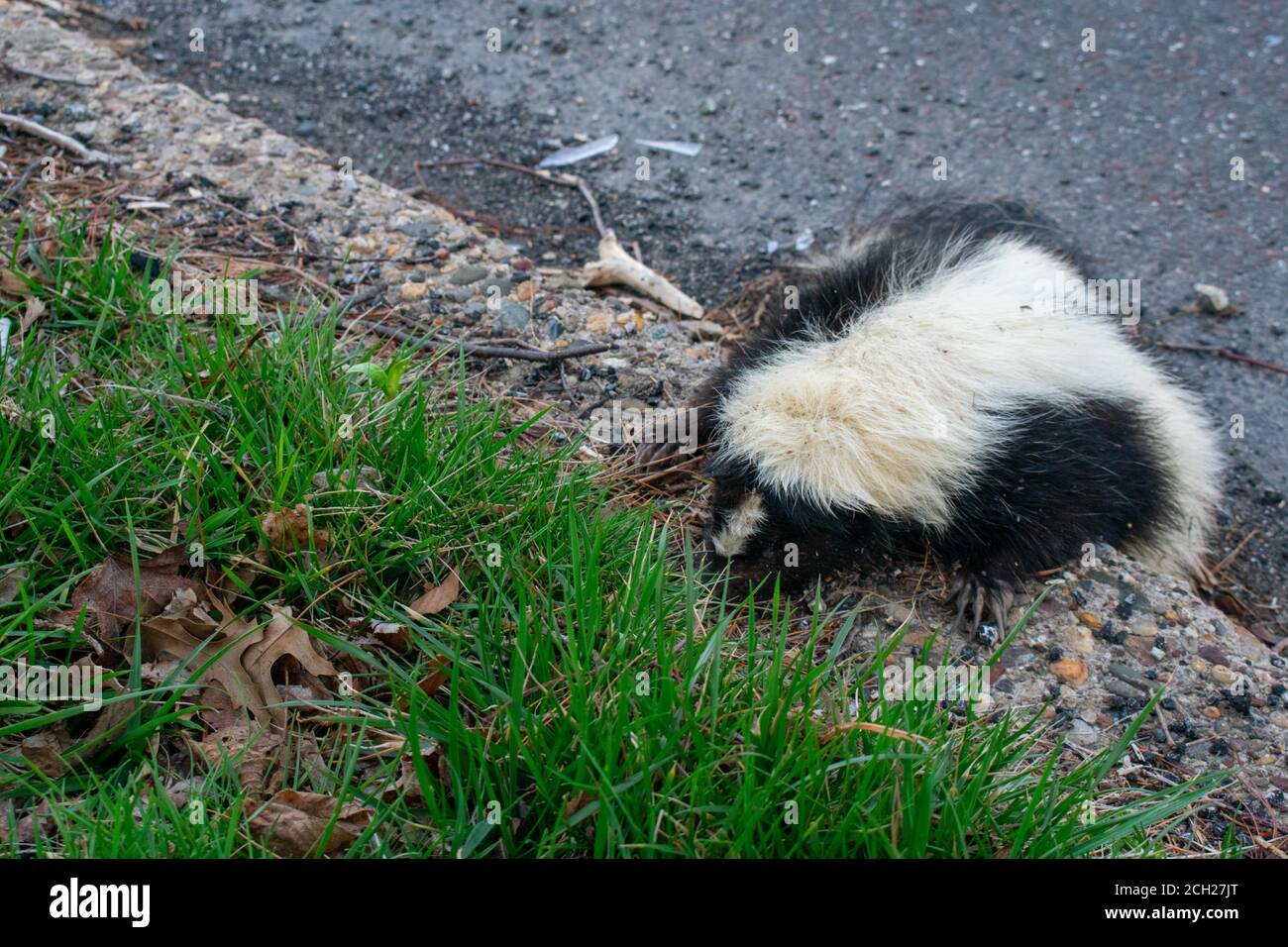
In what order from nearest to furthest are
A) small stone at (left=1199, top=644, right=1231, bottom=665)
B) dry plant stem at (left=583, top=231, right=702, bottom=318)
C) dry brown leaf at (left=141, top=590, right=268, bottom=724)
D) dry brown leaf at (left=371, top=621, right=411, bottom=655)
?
dry brown leaf at (left=141, top=590, right=268, bottom=724), dry brown leaf at (left=371, top=621, right=411, bottom=655), small stone at (left=1199, top=644, right=1231, bottom=665), dry plant stem at (left=583, top=231, right=702, bottom=318)

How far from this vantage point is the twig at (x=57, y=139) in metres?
4.23

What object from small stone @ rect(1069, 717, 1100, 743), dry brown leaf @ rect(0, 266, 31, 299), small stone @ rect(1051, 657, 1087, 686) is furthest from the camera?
dry brown leaf @ rect(0, 266, 31, 299)

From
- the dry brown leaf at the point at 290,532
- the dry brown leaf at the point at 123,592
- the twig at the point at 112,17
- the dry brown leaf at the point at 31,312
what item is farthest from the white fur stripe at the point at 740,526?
the twig at the point at 112,17

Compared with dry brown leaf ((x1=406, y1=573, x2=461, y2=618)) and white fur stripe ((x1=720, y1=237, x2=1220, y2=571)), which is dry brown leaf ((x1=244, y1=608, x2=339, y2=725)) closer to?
dry brown leaf ((x1=406, y1=573, x2=461, y2=618))

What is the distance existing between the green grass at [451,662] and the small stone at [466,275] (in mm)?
918

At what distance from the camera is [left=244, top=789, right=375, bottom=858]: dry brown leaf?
2102 mm

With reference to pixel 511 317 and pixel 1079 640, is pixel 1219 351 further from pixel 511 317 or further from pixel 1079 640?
pixel 511 317

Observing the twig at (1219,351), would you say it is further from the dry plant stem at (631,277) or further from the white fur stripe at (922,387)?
the dry plant stem at (631,277)

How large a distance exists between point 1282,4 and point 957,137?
250 cm
